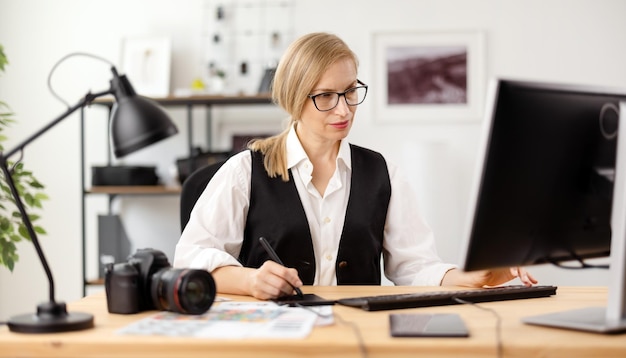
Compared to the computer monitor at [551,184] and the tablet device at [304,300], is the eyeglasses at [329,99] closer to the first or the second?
the tablet device at [304,300]

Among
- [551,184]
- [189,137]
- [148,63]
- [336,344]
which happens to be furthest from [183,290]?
[148,63]

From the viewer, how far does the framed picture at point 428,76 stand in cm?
420

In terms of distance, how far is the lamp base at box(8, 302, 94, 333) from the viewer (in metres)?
1.23

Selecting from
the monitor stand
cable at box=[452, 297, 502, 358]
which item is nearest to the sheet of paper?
cable at box=[452, 297, 502, 358]

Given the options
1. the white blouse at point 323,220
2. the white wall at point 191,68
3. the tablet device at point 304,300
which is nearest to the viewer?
the tablet device at point 304,300

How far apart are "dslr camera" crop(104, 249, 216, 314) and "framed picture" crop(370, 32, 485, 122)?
2907 millimetres

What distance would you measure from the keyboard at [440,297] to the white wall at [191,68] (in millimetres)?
2402

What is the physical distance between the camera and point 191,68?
4.27 metres

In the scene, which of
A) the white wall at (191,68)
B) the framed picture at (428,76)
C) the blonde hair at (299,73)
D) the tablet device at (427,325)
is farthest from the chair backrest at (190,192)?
the framed picture at (428,76)

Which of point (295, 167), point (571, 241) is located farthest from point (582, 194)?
point (295, 167)

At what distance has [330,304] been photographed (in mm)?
1498

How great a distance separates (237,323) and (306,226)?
2.53 feet

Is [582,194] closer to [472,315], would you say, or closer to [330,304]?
[472,315]

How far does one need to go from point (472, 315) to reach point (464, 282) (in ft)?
1.46
